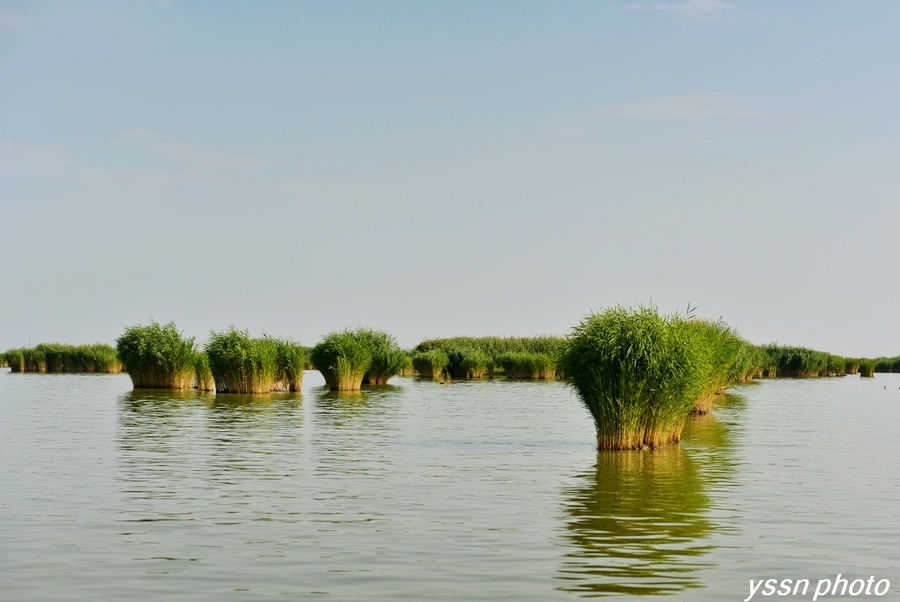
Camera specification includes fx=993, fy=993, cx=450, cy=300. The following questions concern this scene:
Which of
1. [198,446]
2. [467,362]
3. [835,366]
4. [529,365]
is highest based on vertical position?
[467,362]

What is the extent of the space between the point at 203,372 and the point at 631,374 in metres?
32.6

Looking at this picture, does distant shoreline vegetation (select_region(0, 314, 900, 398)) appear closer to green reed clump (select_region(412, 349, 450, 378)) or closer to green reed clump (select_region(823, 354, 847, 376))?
green reed clump (select_region(412, 349, 450, 378))

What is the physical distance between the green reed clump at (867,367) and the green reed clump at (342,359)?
56.9m

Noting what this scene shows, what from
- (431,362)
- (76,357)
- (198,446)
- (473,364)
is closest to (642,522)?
(198,446)

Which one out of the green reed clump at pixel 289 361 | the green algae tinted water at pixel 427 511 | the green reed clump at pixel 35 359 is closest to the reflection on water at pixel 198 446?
the green algae tinted water at pixel 427 511

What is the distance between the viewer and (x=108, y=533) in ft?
42.2

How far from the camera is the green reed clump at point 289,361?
49.2m

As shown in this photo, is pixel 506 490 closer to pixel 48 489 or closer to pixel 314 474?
pixel 314 474

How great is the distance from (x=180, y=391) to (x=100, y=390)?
16.9ft

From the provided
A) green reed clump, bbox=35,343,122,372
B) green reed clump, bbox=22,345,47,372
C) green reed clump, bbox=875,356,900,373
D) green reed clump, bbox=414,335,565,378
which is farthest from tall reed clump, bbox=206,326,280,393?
green reed clump, bbox=875,356,900,373

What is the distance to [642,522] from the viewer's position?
46.1ft

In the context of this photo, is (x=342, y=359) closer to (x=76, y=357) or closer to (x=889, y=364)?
(x=76, y=357)

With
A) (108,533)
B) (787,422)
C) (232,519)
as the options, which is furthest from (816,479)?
(787,422)

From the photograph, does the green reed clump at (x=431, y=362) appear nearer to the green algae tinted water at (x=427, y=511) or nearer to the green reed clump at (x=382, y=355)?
the green reed clump at (x=382, y=355)
